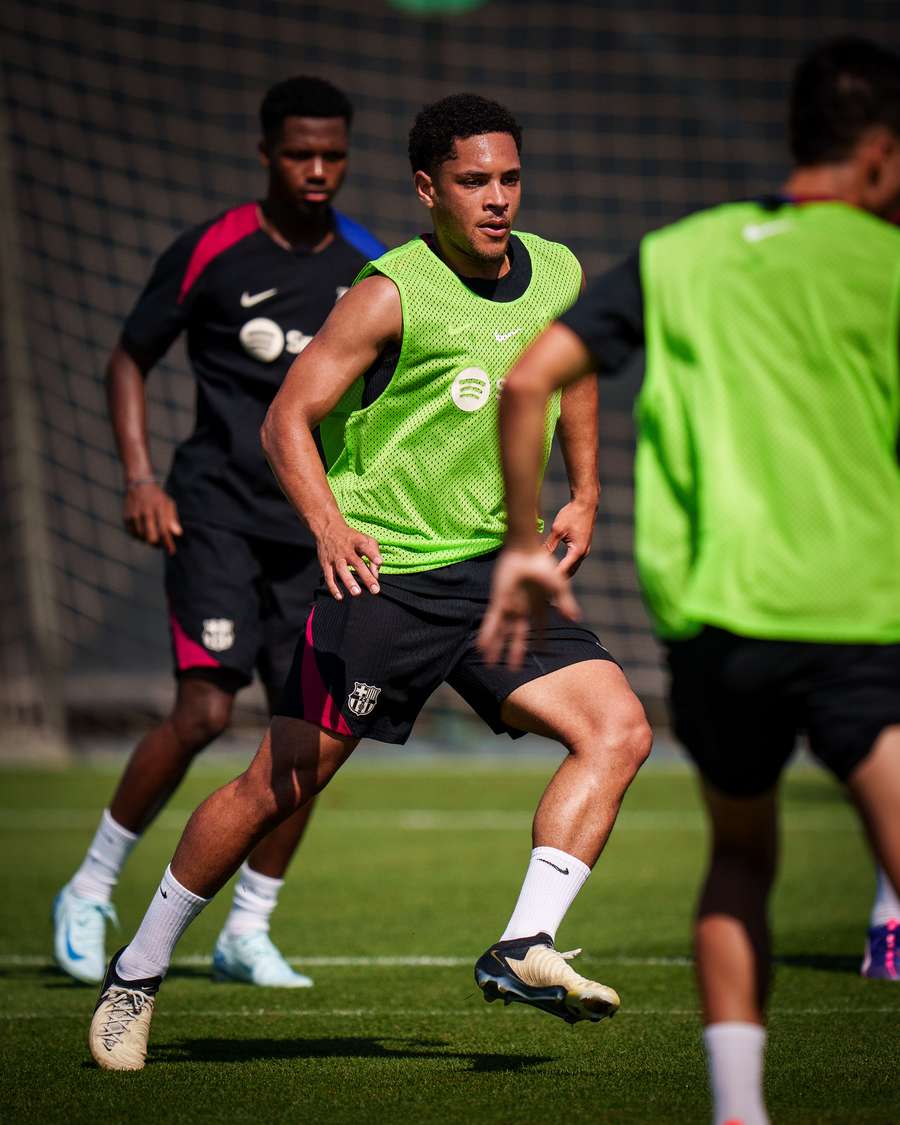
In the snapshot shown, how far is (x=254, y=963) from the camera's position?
5.20 metres

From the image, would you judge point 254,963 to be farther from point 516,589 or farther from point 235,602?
point 516,589

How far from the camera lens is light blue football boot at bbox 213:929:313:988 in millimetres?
5156

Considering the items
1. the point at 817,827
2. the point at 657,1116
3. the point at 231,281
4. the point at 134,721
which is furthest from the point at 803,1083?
the point at 134,721

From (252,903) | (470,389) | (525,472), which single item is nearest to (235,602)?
(252,903)

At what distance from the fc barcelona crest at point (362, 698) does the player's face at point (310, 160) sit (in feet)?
6.56

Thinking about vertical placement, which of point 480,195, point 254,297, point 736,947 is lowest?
point 736,947

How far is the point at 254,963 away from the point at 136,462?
166 cm

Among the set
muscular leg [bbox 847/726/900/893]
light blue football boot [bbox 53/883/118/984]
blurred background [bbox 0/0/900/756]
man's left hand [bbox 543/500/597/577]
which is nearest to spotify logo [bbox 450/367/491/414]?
man's left hand [bbox 543/500/597/577]

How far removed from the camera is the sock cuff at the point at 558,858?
3.85 m

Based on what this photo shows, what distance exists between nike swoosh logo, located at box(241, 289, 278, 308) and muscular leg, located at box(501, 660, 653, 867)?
198cm

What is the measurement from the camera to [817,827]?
898 centimetres

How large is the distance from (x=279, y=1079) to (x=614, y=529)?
35.8 feet

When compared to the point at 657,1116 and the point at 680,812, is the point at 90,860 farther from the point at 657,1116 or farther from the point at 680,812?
the point at 680,812

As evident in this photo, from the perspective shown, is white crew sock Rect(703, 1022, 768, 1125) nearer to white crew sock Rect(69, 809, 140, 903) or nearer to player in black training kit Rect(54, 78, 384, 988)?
player in black training kit Rect(54, 78, 384, 988)
